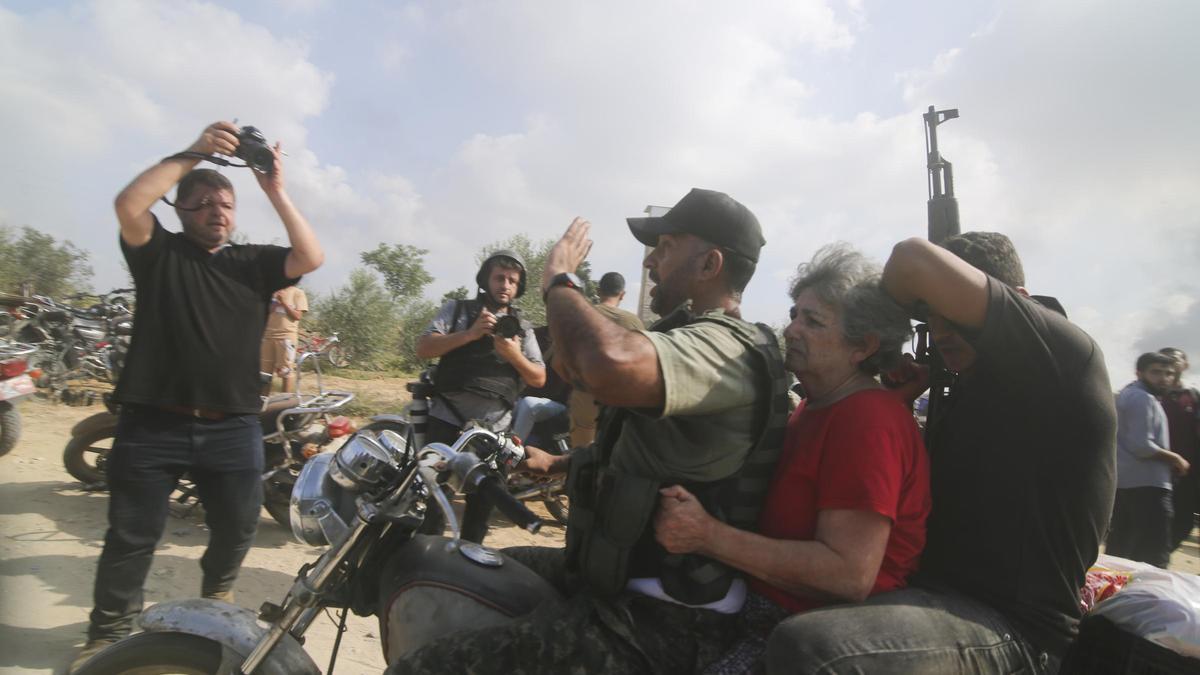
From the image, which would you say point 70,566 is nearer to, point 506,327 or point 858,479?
point 506,327

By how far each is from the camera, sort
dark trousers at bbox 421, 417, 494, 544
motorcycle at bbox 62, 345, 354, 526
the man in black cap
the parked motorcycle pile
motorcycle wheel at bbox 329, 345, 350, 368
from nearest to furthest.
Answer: the man in black cap < dark trousers at bbox 421, 417, 494, 544 < motorcycle at bbox 62, 345, 354, 526 < the parked motorcycle pile < motorcycle wheel at bbox 329, 345, 350, 368

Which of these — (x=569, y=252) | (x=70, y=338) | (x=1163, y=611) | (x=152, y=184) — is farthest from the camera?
(x=70, y=338)

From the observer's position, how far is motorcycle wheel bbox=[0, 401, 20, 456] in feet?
17.6

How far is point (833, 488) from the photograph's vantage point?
1383mm

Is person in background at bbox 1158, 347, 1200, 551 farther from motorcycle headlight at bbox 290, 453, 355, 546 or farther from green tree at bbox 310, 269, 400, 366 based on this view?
green tree at bbox 310, 269, 400, 366

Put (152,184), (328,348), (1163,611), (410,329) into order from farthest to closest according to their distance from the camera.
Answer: (410,329), (328,348), (152,184), (1163,611)

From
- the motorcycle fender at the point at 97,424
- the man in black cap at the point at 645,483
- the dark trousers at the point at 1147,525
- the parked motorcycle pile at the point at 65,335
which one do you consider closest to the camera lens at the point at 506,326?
the man in black cap at the point at 645,483

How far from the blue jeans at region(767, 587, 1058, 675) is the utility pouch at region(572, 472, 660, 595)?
13.3 inches

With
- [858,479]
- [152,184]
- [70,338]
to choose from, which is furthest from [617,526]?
[70,338]

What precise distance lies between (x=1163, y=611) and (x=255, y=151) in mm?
3343

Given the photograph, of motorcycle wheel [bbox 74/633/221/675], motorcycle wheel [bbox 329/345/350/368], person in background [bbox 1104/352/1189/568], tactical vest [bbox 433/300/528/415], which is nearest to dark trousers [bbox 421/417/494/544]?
tactical vest [bbox 433/300/528/415]

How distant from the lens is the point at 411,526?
1652mm

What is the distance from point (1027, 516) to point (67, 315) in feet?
36.1

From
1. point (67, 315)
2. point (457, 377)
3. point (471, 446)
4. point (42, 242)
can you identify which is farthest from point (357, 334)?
point (471, 446)
